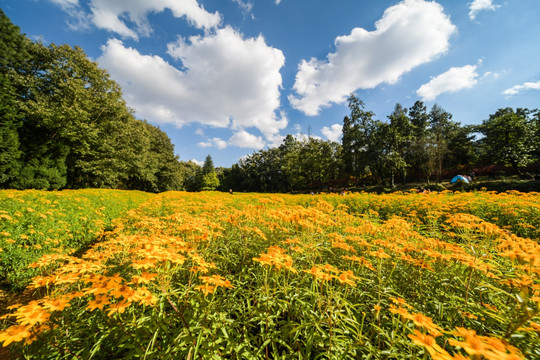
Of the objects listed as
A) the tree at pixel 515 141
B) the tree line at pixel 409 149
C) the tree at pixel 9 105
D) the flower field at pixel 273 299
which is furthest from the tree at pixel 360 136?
the tree at pixel 9 105

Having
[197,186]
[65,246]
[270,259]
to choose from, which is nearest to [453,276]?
[270,259]

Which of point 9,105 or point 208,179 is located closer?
point 9,105

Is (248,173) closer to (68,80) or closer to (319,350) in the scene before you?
(68,80)

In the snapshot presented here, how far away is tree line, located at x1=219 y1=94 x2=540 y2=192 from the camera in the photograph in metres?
17.5

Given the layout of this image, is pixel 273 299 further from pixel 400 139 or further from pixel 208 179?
pixel 208 179

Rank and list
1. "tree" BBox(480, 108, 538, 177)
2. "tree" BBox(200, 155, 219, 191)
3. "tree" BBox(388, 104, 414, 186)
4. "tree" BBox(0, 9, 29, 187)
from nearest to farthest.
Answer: "tree" BBox(0, 9, 29, 187) < "tree" BBox(480, 108, 538, 177) < "tree" BBox(388, 104, 414, 186) < "tree" BBox(200, 155, 219, 191)

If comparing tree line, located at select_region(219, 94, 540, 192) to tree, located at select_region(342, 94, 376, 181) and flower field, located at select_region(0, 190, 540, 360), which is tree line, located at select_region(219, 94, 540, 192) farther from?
flower field, located at select_region(0, 190, 540, 360)

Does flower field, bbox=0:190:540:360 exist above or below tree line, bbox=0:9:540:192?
below

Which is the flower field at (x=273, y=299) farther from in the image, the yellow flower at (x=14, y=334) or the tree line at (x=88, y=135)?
the tree line at (x=88, y=135)

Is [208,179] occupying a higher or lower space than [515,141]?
lower

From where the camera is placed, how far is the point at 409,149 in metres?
26.2

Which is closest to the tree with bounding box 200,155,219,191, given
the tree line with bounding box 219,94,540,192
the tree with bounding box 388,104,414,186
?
the tree line with bounding box 219,94,540,192

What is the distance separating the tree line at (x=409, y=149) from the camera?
691 inches

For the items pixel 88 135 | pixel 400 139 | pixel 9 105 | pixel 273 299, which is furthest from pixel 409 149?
pixel 9 105
